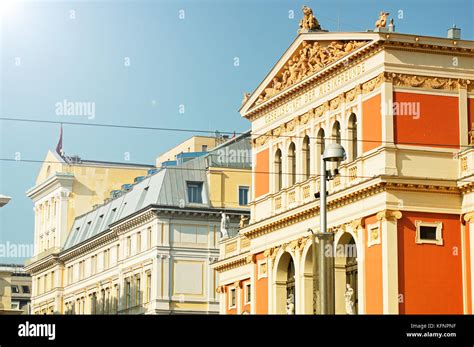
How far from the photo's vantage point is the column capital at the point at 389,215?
48.4 metres

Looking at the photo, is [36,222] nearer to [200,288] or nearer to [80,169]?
[80,169]

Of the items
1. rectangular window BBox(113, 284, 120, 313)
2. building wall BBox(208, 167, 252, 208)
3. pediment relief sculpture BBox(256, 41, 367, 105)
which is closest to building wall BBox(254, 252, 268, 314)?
pediment relief sculpture BBox(256, 41, 367, 105)

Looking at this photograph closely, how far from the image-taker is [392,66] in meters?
49.4

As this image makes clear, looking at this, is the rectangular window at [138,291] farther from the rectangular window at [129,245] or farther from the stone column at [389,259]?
the stone column at [389,259]

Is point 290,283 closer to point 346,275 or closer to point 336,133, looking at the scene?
point 346,275

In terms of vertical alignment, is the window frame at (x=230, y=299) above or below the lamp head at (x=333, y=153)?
below

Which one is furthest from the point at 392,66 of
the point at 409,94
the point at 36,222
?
the point at 36,222

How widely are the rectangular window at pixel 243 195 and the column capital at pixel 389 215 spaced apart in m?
40.1

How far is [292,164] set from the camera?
5744 centimetres

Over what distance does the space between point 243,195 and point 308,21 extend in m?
34.1

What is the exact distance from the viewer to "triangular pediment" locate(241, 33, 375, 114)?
171 ft

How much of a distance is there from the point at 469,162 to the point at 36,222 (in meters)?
69.1

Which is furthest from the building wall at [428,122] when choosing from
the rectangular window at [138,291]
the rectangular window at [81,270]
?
the rectangular window at [81,270]
